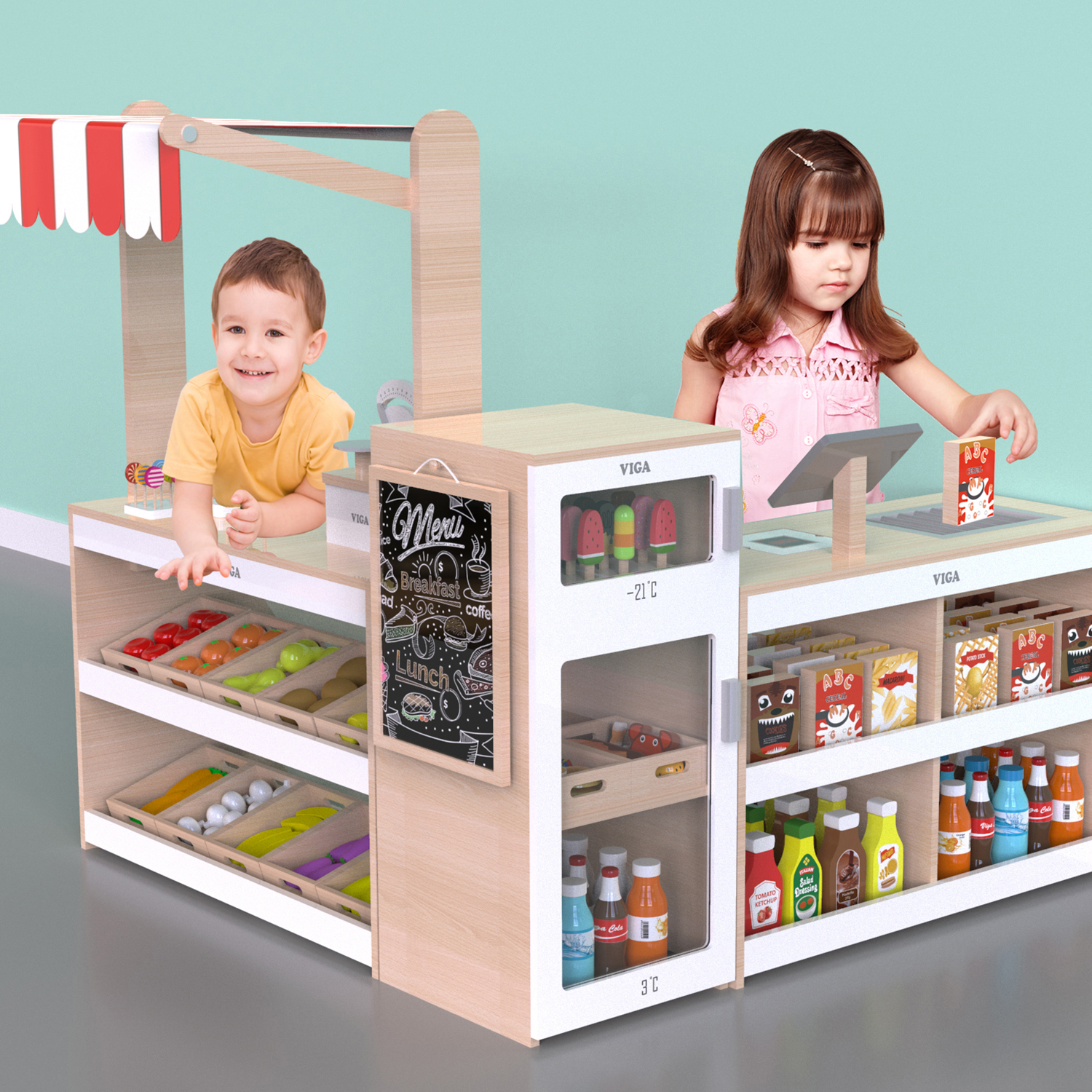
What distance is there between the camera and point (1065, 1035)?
2.99 m

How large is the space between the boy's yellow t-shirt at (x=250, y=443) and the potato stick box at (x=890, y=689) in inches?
49.9

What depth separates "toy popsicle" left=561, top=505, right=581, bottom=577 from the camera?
2.83 meters

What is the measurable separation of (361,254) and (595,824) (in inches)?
131

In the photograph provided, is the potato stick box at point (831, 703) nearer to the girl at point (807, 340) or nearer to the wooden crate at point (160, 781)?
the girl at point (807, 340)

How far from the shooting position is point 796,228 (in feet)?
11.7

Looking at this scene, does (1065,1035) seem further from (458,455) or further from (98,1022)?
(98,1022)

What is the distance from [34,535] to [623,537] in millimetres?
5144

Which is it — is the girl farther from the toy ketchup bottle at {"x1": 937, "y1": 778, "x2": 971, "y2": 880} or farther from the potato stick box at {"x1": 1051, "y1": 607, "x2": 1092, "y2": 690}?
the toy ketchup bottle at {"x1": 937, "y1": 778, "x2": 971, "y2": 880}

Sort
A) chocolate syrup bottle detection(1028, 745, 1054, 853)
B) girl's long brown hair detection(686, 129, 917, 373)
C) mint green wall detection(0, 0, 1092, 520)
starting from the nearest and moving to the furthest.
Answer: girl's long brown hair detection(686, 129, 917, 373) < chocolate syrup bottle detection(1028, 745, 1054, 853) < mint green wall detection(0, 0, 1092, 520)

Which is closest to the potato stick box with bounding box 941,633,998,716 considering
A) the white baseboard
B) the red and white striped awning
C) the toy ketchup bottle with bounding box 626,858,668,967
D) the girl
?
the girl

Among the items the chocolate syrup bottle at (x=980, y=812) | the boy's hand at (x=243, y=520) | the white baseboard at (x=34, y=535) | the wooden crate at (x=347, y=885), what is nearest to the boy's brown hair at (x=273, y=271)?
the boy's hand at (x=243, y=520)

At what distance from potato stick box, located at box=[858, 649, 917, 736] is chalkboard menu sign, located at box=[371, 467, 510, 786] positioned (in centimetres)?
89

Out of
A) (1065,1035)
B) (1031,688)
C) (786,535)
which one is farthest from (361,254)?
(1065,1035)

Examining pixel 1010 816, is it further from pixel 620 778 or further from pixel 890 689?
pixel 620 778
